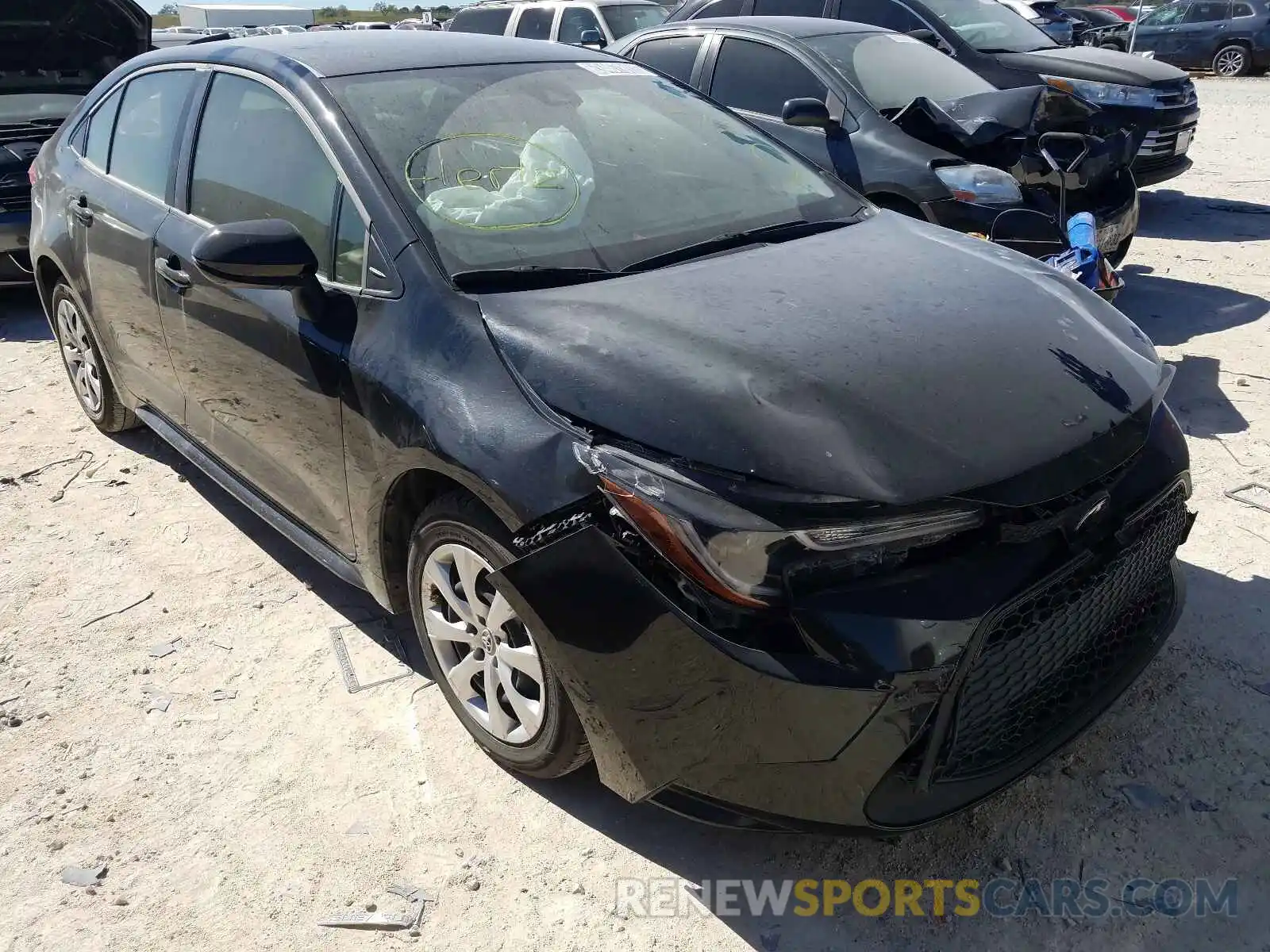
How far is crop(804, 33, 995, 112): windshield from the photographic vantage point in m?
6.15

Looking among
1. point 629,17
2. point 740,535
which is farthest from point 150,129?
point 629,17

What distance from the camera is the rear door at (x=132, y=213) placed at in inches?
143

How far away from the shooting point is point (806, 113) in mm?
5645

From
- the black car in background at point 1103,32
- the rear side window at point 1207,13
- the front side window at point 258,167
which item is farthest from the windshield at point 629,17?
the rear side window at point 1207,13

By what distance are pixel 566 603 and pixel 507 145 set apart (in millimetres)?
1525

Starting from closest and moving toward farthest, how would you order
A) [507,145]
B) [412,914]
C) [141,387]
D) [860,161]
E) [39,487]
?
[412,914] → [507,145] → [141,387] → [39,487] → [860,161]

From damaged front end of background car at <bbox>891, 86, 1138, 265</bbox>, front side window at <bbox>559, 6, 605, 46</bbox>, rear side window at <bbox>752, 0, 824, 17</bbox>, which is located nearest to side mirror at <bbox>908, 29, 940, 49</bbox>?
rear side window at <bbox>752, 0, 824, 17</bbox>

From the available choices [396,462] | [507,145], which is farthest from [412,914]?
[507,145]

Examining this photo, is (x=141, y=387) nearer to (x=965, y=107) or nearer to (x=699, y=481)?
(x=699, y=481)

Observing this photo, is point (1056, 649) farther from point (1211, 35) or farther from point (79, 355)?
point (1211, 35)

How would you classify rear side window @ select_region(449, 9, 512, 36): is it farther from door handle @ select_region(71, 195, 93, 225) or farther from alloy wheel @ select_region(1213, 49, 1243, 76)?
alloy wheel @ select_region(1213, 49, 1243, 76)

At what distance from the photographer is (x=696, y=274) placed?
269cm

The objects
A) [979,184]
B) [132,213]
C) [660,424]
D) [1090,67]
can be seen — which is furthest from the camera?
[1090,67]

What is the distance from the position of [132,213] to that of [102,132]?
781mm
